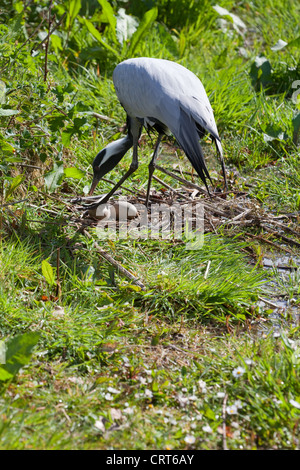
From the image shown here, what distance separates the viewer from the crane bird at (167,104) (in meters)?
3.08

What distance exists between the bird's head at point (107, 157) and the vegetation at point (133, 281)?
171 mm

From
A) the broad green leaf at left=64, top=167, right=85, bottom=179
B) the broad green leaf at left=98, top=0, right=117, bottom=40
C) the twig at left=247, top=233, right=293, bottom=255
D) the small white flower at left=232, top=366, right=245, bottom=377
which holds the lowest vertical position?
the twig at left=247, top=233, right=293, bottom=255

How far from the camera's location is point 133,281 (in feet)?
9.52

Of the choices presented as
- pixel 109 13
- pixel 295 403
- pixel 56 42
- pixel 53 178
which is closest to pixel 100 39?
pixel 109 13

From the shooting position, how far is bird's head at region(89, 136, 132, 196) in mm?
3523

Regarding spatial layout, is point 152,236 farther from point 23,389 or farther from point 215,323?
point 23,389

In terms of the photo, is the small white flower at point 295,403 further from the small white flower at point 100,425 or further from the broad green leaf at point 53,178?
the broad green leaf at point 53,178

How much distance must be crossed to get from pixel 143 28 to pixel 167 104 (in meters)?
1.73

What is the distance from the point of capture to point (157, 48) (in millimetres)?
4965

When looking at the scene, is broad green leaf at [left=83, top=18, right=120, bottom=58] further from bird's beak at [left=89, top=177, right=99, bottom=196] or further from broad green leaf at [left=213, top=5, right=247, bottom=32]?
bird's beak at [left=89, top=177, right=99, bottom=196]

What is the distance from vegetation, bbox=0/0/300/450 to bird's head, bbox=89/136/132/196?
0.56 feet

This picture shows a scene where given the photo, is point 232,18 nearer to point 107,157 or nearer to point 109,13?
point 109,13

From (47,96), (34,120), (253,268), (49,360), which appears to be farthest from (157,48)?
(49,360)

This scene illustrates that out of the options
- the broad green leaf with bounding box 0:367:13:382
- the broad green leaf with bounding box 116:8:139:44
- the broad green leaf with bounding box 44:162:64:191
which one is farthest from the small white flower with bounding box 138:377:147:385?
the broad green leaf with bounding box 116:8:139:44
